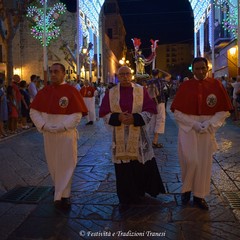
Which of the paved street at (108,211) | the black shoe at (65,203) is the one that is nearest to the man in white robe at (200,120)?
the paved street at (108,211)

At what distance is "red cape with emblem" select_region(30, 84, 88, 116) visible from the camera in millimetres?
4621

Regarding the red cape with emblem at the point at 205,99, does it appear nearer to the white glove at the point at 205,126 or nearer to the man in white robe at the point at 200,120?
the man in white robe at the point at 200,120

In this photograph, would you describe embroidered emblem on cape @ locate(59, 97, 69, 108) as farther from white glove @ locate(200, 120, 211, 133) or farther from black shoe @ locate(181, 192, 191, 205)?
black shoe @ locate(181, 192, 191, 205)

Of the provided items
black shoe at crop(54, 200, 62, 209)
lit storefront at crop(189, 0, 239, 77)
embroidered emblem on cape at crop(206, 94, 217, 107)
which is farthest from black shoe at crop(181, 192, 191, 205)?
lit storefront at crop(189, 0, 239, 77)

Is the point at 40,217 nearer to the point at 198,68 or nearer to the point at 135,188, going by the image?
the point at 135,188

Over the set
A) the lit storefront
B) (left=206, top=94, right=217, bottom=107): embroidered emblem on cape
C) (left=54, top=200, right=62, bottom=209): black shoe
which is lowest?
(left=54, top=200, right=62, bottom=209): black shoe

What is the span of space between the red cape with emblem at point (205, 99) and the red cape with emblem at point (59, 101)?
1.30 meters

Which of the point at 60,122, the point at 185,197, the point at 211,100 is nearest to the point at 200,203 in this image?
the point at 185,197

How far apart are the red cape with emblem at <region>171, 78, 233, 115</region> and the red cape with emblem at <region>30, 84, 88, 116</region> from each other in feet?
4.27

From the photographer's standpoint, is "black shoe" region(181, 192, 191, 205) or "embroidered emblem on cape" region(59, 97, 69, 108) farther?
"black shoe" region(181, 192, 191, 205)

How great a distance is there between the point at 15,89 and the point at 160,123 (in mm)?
5310

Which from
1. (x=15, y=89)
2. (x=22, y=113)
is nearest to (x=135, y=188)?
(x=15, y=89)

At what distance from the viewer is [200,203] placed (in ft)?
15.2

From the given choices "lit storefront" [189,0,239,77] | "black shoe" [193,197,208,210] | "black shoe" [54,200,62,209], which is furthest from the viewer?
"lit storefront" [189,0,239,77]
